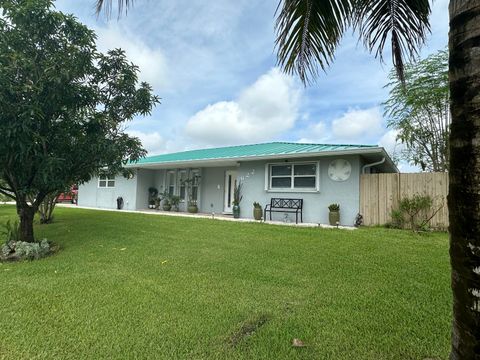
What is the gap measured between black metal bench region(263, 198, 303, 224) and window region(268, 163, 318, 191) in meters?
0.52

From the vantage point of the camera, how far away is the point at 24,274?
15.6 ft

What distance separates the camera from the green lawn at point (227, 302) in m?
2.52

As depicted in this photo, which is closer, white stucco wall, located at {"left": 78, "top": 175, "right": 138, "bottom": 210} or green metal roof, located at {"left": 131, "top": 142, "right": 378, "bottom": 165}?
green metal roof, located at {"left": 131, "top": 142, "right": 378, "bottom": 165}

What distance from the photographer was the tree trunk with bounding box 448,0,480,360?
1281mm

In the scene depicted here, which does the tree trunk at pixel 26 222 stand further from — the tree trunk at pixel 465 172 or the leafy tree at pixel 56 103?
the tree trunk at pixel 465 172

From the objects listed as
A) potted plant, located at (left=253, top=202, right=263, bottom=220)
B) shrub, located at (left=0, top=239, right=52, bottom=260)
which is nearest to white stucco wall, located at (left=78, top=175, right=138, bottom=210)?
potted plant, located at (left=253, top=202, right=263, bottom=220)

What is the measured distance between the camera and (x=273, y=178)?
40.3ft

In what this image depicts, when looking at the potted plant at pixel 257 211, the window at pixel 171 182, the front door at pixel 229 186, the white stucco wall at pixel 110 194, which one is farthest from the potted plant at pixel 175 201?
the potted plant at pixel 257 211

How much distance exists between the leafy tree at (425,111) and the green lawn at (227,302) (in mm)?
10815

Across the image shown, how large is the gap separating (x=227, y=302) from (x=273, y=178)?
9.08 meters

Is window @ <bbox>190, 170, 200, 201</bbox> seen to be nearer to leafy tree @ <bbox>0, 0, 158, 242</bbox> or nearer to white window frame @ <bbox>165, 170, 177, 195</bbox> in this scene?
white window frame @ <bbox>165, 170, 177, 195</bbox>

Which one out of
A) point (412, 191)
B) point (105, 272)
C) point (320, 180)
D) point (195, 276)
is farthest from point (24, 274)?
point (412, 191)

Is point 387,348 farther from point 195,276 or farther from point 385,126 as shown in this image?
point 385,126

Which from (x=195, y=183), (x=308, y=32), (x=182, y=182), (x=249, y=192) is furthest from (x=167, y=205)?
(x=308, y=32)
